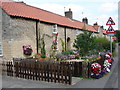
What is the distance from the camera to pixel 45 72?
7.00 metres

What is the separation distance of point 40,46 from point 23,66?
5.68 meters

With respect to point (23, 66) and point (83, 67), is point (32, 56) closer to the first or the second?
point (23, 66)

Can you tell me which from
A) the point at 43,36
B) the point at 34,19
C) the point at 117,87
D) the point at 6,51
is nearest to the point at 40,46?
the point at 43,36

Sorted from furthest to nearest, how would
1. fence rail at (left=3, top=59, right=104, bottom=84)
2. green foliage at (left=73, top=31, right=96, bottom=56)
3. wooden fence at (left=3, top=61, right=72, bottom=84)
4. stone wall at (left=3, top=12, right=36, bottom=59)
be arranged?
green foliage at (left=73, top=31, right=96, bottom=56) → stone wall at (left=3, top=12, right=36, bottom=59) → fence rail at (left=3, top=59, right=104, bottom=84) → wooden fence at (left=3, top=61, right=72, bottom=84)

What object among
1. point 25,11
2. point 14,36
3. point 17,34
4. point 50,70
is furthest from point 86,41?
point 25,11

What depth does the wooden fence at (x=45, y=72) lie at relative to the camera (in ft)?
21.0

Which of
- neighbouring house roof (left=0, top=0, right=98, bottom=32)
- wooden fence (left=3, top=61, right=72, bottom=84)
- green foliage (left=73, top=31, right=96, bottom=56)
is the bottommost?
wooden fence (left=3, top=61, right=72, bottom=84)

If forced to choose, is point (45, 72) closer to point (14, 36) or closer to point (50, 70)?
point (50, 70)

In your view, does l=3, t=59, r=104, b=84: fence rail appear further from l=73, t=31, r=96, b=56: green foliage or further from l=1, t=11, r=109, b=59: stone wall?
l=73, t=31, r=96, b=56: green foliage

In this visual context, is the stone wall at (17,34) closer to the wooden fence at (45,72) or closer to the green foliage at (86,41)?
the wooden fence at (45,72)

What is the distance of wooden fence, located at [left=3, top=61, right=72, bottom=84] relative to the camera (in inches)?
252

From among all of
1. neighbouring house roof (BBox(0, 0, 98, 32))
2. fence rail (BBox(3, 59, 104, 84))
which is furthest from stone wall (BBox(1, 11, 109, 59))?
fence rail (BBox(3, 59, 104, 84))

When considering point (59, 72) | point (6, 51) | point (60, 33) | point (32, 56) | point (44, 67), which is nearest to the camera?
point (59, 72)

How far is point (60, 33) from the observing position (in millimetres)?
16641
